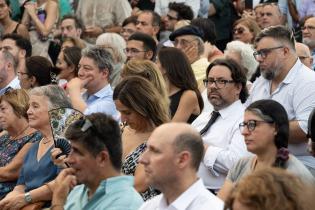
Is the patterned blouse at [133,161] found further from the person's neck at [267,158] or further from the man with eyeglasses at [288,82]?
the man with eyeglasses at [288,82]

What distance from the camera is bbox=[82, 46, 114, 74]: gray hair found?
927cm

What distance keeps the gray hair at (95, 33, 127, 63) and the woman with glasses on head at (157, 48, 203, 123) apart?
164 centimetres

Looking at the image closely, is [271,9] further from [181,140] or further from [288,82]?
[181,140]

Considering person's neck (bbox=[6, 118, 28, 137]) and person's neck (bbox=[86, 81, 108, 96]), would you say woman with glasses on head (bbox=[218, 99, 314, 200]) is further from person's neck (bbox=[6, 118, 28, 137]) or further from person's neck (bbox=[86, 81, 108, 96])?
person's neck (bbox=[86, 81, 108, 96])

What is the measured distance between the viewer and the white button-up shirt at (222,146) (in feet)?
24.1

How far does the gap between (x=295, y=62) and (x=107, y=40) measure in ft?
11.7

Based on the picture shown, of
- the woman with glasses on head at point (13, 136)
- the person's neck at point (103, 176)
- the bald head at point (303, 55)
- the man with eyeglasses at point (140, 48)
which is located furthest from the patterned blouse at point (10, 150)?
the bald head at point (303, 55)

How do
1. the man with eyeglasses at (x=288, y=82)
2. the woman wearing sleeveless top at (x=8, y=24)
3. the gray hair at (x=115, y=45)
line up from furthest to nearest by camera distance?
the woman wearing sleeveless top at (x=8, y=24) → the gray hair at (x=115, y=45) → the man with eyeglasses at (x=288, y=82)

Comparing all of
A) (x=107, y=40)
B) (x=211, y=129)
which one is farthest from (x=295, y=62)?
(x=107, y=40)

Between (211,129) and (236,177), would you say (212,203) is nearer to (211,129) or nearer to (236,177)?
(236,177)

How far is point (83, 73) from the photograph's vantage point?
9266 mm

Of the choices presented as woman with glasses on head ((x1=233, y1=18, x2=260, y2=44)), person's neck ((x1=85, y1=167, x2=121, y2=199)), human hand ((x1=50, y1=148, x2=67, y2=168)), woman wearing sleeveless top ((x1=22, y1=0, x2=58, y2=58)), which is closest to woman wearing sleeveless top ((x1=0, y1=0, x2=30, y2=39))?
woman wearing sleeveless top ((x1=22, y1=0, x2=58, y2=58))

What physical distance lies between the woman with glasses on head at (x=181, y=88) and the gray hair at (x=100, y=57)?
71 centimetres

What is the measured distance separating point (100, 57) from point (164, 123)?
8.98 feet
